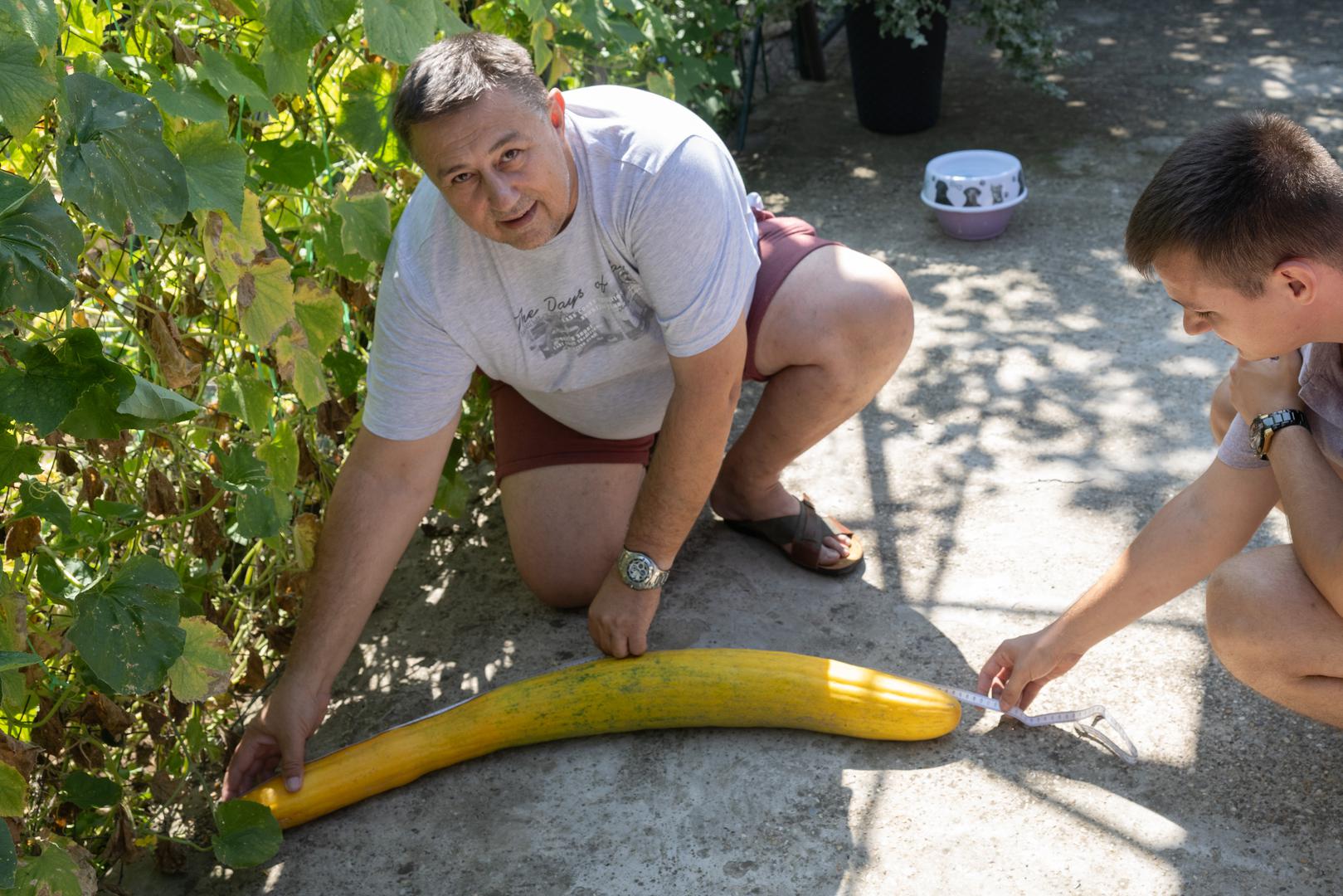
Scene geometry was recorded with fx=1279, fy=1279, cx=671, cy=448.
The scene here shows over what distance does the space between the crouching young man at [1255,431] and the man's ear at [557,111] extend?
0.91 meters

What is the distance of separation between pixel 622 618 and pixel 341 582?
48 centimetres

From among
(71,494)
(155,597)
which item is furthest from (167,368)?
(71,494)

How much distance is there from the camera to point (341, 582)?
217 centimetres

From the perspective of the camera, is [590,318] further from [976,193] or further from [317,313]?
[976,193]

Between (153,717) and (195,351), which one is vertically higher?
(195,351)

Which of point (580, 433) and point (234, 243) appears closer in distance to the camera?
point (234, 243)

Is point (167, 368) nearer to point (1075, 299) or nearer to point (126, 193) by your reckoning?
point (126, 193)

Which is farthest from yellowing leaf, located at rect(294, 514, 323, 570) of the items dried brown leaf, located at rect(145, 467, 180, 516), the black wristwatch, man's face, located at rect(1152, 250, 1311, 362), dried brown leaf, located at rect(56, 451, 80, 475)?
the black wristwatch

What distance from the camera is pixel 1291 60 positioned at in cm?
491

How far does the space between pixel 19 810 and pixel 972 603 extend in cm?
167

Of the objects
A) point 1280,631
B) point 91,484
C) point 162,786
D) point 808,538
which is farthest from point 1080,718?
A: point 91,484

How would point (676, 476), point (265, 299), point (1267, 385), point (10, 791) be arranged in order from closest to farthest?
point (10, 791), point (265, 299), point (1267, 385), point (676, 476)

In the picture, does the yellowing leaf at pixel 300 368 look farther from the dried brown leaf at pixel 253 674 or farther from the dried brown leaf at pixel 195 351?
the dried brown leaf at pixel 253 674

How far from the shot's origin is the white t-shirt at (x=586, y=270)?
6.97 ft
